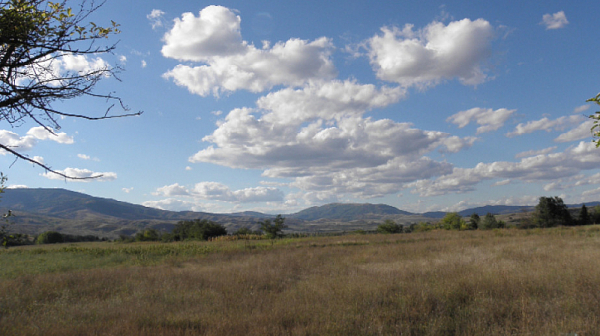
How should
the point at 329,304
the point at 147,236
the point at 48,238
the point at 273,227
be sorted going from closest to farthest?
1. the point at 329,304
2. the point at 273,227
3. the point at 147,236
4. the point at 48,238

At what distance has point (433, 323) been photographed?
224 inches

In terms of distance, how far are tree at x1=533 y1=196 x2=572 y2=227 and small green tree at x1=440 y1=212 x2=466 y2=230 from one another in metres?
14.9

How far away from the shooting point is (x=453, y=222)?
6184 centimetres

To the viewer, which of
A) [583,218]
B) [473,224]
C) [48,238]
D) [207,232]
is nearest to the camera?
[207,232]

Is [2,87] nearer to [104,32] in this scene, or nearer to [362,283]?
[104,32]

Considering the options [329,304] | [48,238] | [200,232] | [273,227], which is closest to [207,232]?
[200,232]

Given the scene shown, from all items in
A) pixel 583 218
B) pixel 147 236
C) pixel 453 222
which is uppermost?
pixel 583 218

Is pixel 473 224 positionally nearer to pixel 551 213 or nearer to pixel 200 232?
pixel 551 213

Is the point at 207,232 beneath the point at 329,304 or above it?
beneath

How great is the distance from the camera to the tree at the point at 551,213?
61688 mm

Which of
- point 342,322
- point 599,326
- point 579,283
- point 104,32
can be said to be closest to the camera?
point 104,32

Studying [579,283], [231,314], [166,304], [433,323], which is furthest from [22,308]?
[579,283]

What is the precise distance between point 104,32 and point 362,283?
27.0 ft

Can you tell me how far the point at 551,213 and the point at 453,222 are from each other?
20.6 meters
